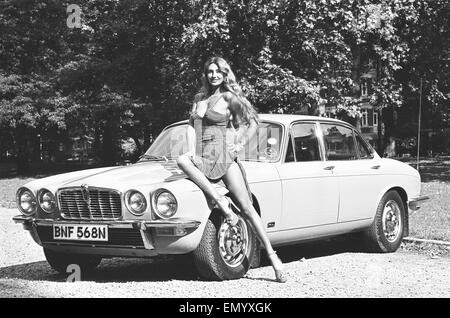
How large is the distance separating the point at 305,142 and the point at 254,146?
713 millimetres

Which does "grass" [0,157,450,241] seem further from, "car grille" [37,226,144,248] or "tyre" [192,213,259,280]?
"car grille" [37,226,144,248]

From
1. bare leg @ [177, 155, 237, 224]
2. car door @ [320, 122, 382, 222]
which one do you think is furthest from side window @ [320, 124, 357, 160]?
bare leg @ [177, 155, 237, 224]

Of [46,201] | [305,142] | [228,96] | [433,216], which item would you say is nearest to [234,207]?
[228,96]

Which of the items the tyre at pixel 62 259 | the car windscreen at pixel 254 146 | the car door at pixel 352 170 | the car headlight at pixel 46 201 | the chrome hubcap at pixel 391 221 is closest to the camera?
the car headlight at pixel 46 201

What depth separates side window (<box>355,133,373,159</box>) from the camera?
26.6 feet

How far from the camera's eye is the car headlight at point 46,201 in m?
6.21

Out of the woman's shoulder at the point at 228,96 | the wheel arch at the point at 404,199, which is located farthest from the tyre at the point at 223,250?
the wheel arch at the point at 404,199

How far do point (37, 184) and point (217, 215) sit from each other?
1.88 metres

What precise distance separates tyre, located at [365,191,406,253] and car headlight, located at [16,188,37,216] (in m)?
3.87

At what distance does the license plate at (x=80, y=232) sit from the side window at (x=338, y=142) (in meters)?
2.89

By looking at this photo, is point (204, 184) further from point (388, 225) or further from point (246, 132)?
point (388, 225)

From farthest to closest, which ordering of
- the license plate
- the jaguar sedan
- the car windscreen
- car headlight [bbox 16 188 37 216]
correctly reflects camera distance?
1. the car windscreen
2. car headlight [bbox 16 188 37 216]
3. the license plate
4. the jaguar sedan

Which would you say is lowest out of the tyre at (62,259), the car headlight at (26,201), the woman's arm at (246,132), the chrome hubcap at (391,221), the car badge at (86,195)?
the tyre at (62,259)

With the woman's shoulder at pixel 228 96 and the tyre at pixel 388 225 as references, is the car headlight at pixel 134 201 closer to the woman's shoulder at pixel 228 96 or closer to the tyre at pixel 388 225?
the woman's shoulder at pixel 228 96
